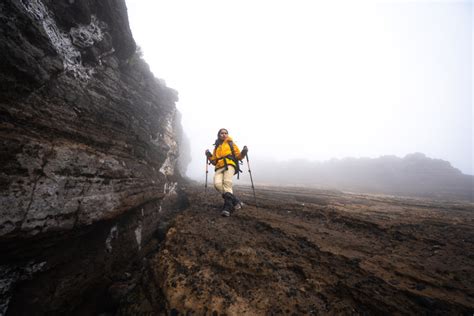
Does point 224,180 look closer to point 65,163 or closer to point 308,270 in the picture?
point 308,270

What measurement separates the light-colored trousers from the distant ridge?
3092 centimetres

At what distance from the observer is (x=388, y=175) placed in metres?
50.2

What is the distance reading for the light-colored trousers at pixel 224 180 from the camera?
6.67 m

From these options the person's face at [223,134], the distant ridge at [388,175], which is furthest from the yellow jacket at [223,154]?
the distant ridge at [388,175]

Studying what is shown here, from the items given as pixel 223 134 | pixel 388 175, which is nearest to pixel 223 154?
pixel 223 134

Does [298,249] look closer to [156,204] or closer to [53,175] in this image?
[53,175]

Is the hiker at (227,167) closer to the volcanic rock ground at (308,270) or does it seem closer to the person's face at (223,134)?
the person's face at (223,134)

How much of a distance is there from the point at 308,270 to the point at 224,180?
397 cm

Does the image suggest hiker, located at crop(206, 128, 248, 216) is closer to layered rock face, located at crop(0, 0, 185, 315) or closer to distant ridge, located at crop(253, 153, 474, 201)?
layered rock face, located at crop(0, 0, 185, 315)

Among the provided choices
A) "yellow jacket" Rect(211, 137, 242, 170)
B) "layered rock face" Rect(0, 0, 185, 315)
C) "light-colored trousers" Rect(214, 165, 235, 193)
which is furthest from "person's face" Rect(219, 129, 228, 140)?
"layered rock face" Rect(0, 0, 185, 315)

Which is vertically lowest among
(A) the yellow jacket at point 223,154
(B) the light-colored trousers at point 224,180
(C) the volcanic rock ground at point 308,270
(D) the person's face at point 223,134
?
(C) the volcanic rock ground at point 308,270

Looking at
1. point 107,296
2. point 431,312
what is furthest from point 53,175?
point 431,312

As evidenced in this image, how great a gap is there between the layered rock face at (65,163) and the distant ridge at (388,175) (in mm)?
34048

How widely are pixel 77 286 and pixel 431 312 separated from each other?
5953 millimetres
